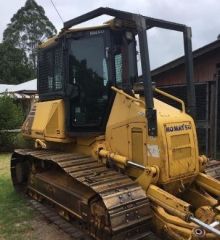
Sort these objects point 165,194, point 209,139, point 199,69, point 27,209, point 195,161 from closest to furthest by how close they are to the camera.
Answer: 1. point 165,194
2. point 195,161
3. point 27,209
4. point 209,139
5. point 199,69

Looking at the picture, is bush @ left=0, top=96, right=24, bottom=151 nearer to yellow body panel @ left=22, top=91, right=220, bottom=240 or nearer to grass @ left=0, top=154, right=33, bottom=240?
grass @ left=0, top=154, right=33, bottom=240

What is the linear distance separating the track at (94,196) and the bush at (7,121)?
847 cm

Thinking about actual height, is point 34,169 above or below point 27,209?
above

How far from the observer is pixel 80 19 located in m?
6.52

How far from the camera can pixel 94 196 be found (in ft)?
19.3

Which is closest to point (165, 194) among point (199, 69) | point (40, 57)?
point (40, 57)

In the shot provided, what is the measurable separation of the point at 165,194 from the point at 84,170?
1.24m

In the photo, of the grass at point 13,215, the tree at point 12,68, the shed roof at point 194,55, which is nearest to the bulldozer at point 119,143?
the grass at point 13,215

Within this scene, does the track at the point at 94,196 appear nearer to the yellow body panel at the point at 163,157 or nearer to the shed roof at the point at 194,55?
the yellow body panel at the point at 163,157

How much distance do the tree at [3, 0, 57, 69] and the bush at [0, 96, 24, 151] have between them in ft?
140

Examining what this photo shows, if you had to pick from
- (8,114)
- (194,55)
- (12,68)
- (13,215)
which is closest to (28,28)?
(12,68)

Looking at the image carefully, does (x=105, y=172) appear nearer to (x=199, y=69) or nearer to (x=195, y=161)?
(x=195, y=161)

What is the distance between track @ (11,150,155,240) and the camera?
17.1 ft

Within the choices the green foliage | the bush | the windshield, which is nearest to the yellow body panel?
the windshield
